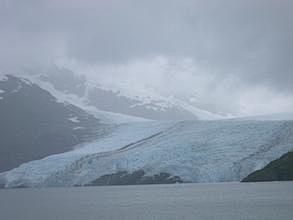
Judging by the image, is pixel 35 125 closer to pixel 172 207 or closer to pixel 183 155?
pixel 183 155

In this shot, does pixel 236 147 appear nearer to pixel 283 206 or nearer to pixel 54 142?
pixel 283 206

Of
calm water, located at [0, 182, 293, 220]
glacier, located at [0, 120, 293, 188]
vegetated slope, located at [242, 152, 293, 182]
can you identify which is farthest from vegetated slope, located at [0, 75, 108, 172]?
calm water, located at [0, 182, 293, 220]

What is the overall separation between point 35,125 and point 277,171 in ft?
248

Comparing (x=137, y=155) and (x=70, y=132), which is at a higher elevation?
(x=70, y=132)

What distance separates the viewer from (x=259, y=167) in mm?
88062

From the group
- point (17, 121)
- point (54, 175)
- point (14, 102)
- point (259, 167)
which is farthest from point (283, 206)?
point (14, 102)

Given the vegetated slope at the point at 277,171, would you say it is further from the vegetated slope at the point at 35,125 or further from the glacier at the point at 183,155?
the vegetated slope at the point at 35,125

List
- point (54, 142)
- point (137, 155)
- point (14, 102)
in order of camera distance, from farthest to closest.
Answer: point (14, 102), point (54, 142), point (137, 155)

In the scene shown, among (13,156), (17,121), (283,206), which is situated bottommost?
(283,206)

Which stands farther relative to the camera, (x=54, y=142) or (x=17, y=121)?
(x=17, y=121)

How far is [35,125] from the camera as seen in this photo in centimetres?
14675

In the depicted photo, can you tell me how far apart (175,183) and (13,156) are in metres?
50.6

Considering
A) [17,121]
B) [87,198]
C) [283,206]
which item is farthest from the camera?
[17,121]

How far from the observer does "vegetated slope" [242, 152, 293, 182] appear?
83438mm
